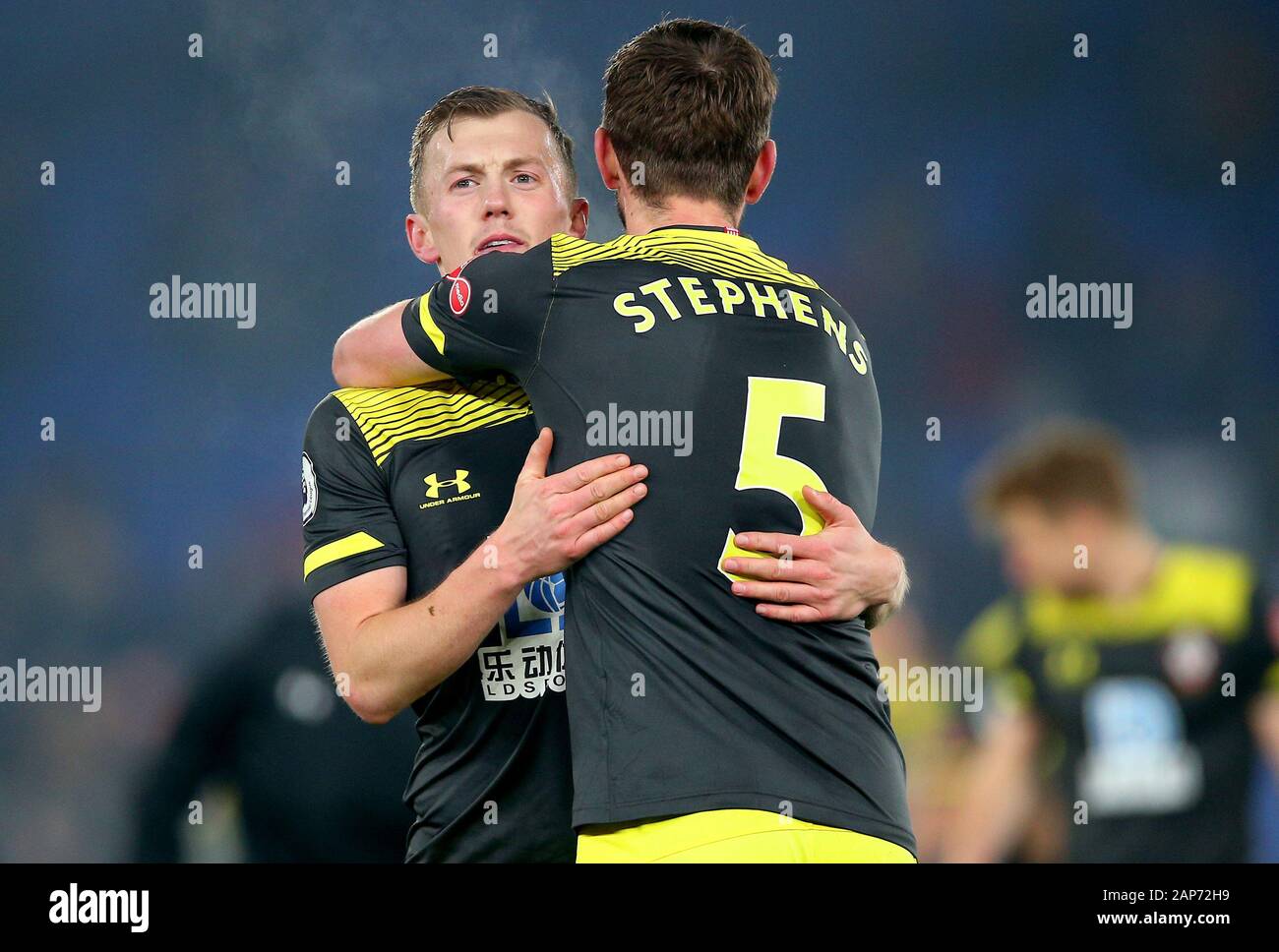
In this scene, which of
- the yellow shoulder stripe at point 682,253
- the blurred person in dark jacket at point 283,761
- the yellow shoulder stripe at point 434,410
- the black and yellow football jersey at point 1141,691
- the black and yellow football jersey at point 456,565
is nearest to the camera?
the yellow shoulder stripe at point 682,253

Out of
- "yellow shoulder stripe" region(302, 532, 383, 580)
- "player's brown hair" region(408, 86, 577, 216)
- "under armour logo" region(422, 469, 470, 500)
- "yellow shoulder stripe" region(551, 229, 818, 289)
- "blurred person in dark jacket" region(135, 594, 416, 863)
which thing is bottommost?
"blurred person in dark jacket" region(135, 594, 416, 863)

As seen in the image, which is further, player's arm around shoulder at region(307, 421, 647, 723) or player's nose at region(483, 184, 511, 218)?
player's nose at region(483, 184, 511, 218)

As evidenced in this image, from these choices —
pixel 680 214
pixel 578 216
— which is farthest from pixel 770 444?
pixel 578 216

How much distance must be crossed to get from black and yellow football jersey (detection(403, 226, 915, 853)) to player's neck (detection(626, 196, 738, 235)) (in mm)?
46

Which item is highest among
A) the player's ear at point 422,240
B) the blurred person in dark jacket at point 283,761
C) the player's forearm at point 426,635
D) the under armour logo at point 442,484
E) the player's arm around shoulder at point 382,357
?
the player's ear at point 422,240

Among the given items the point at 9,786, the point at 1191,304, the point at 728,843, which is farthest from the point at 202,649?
the point at 1191,304

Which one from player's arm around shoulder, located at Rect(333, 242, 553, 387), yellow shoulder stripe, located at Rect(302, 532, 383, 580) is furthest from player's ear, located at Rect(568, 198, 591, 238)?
yellow shoulder stripe, located at Rect(302, 532, 383, 580)

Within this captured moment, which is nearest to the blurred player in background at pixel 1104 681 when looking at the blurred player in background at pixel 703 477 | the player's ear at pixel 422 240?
the player's ear at pixel 422 240

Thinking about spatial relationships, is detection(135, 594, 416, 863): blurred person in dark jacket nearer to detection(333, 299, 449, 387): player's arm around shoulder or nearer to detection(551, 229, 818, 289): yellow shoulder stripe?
detection(333, 299, 449, 387): player's arm around shoulder

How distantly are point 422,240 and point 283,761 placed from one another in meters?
3.40

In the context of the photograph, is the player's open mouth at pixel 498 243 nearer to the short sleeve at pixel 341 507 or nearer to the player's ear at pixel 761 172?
the short sleeve at pixel 341 507

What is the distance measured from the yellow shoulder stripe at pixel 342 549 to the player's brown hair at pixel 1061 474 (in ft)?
14.5

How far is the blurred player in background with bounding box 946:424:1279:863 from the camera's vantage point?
19.9 ft

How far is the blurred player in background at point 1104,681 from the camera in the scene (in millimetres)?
6074
